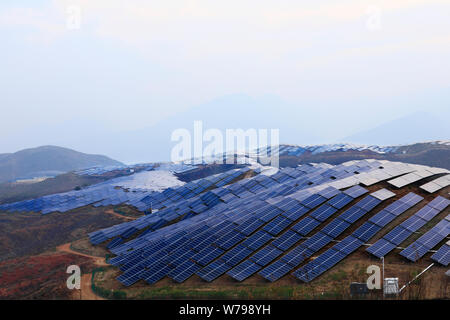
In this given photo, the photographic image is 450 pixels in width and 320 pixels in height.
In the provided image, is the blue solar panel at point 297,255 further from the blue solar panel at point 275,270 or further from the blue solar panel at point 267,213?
the blue solar panel at point 267,213

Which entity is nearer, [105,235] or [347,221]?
[347,221]

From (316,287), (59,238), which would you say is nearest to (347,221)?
(316,287)

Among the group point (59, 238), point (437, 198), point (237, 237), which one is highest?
point (437, 198)

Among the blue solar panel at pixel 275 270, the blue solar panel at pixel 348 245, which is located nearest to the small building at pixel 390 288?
the blue solar panel at pixel 348 245

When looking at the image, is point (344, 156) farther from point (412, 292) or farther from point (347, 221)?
point (412, 292)

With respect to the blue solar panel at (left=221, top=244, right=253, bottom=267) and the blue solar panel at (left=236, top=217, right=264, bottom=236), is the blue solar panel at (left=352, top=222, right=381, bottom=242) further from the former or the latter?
the blue solar panel at (left=221, top=244, right=253, bottom=267)

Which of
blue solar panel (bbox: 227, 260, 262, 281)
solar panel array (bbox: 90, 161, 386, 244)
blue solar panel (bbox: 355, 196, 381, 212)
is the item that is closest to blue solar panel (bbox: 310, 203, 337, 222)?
blue solar panel (bbox: 355, 196, 381, 212)
